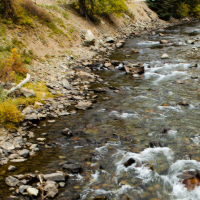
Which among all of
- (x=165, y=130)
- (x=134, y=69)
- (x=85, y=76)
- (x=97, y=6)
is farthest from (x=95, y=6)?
(x=165, y=130)

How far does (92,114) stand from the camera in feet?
32.2

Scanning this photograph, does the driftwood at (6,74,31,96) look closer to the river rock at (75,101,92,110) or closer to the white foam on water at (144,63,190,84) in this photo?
the river rock at (75,101,92,110)

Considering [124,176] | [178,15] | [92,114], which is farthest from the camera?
[178,15]

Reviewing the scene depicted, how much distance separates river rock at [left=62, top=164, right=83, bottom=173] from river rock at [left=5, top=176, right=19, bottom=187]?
137 cm

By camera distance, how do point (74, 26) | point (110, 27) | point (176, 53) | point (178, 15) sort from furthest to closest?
point (178, 15), point (110, 27), point (74, 26), point (176, 53)

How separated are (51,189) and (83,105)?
19.1 feet

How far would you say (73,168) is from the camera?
6066mm

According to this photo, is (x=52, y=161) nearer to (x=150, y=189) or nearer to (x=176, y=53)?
(x=150, y=189)

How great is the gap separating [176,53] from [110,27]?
12982mm

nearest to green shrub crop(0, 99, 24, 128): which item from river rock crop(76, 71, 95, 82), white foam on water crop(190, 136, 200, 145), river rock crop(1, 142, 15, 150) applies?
A: river rock crop(1, 142, 15, 150)

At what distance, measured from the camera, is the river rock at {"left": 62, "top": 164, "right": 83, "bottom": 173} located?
6.02 m

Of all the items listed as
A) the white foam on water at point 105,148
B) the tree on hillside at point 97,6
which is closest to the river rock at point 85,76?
the white foam on water at point 105,148

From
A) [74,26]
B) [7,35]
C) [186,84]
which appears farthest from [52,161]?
[74,26]

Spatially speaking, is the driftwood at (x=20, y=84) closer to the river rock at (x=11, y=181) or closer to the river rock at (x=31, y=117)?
the river rock at (x=31, y=117)
